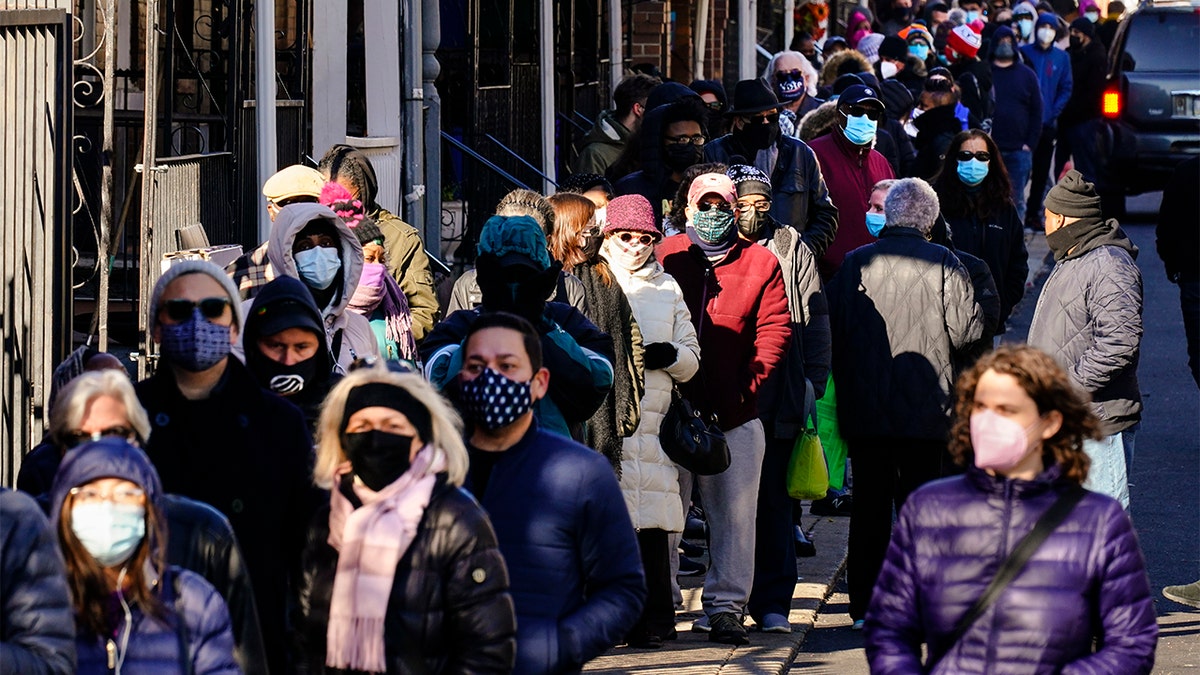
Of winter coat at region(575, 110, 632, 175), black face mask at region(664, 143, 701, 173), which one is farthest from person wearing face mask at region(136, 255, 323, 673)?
winter coat at region(575, 110, 632, 175)

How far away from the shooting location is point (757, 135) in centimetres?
938

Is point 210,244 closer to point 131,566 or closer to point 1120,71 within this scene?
point 131,566

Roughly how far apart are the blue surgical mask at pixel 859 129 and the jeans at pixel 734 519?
316 centimetres

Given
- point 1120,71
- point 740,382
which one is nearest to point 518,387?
point 740,382

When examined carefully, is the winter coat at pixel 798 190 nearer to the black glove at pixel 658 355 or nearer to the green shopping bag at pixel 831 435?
the green shopping bag at pixel 831 435

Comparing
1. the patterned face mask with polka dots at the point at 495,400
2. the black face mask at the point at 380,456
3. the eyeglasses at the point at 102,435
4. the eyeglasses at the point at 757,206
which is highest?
the eyeglasses at the point at 757,206

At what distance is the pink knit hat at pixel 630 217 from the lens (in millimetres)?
6832

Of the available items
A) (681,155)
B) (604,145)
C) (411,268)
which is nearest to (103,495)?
(411,268)

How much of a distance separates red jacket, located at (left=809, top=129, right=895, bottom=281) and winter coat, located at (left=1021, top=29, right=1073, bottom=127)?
428 inches

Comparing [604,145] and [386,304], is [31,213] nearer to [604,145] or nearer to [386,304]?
[386,304]

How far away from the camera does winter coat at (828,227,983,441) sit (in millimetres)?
7484

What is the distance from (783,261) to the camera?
7.70 meters

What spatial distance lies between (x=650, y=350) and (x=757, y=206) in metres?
1.06

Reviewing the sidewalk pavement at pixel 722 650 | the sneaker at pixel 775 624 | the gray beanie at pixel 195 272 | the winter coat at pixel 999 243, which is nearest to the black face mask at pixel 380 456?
the gray beanie at pixel 195 272
